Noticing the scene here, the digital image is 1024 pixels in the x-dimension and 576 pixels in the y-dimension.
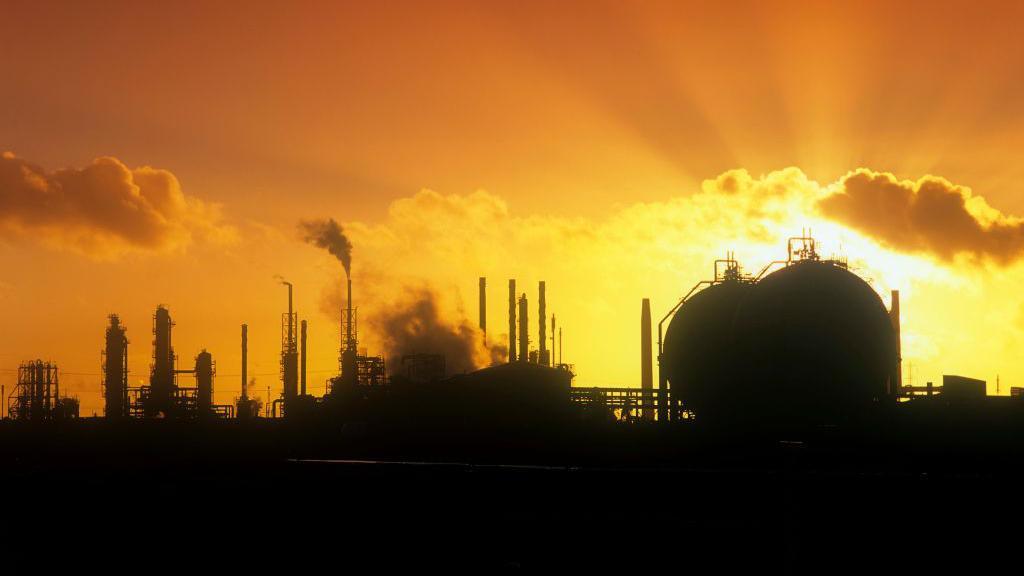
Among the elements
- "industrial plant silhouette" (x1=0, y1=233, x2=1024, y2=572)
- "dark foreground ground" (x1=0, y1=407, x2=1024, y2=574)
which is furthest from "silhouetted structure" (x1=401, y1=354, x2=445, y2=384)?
"dark foreground ground" (x1=0, y1=407, x2=1024, y2=574)

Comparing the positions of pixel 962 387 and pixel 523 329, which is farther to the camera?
pixel 523 329

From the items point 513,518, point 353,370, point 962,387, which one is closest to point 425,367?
point 353,370

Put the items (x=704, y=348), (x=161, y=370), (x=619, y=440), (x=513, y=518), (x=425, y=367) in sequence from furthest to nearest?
(x=161, y=370) < (x=425, y=367) < (x=704, y=348) < (x=619, y=440) < (x=513, y=518)

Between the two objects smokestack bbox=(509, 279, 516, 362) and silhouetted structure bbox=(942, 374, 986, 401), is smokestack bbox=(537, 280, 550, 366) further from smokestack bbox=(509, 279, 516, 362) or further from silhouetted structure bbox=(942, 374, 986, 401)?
silhouetted structure bbox=(942, 374, 986, 401)

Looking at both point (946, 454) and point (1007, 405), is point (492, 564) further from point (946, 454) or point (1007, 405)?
point (1007, 405)

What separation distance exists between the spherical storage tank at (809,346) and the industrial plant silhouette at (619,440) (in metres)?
0.09

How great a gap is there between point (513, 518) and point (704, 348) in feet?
135

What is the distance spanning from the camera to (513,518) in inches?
460

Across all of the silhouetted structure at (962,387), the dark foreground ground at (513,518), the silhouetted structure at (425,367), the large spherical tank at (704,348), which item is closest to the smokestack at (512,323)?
the silhouetted structure at (425,367)

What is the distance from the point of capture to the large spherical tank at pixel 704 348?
4903 centimetres

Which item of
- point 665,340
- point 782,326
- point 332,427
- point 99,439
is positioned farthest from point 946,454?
point 99,439

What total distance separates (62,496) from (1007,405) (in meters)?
39.9

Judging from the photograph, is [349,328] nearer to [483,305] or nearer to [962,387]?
[483,305]

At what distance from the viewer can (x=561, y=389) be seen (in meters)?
63.9
